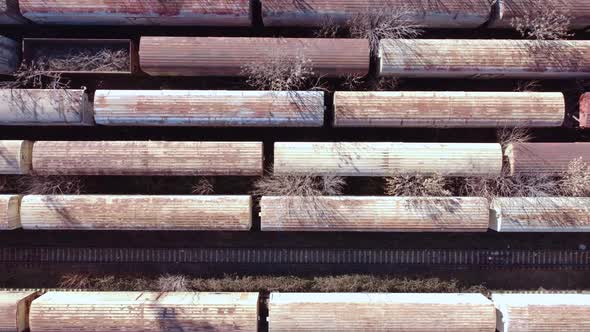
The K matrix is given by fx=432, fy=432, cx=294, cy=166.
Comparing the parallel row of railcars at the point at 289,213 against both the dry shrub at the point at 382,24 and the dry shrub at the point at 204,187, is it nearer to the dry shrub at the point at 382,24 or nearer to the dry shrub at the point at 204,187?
the dry shrub at the point at 204,187

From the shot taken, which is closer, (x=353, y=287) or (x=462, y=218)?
(x=462, y=218)

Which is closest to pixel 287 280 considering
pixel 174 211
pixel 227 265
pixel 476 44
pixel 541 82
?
pixel 227 265

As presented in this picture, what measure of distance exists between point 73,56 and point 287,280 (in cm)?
1400

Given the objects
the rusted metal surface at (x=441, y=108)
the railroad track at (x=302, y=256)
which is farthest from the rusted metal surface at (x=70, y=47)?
the rusted metal surface at (x=441, y=108)

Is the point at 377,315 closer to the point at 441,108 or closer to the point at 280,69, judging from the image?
the point at 441,108

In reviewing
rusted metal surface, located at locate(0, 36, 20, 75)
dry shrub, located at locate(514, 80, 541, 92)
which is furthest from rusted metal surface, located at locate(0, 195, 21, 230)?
dry shrub, located at locate(514, 80, 541, 92)

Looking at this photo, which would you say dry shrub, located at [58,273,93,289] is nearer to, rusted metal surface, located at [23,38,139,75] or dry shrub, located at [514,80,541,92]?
rusted metal surface, located at [23,38,139,75]

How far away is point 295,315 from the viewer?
18516mm

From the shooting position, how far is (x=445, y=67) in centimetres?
1880

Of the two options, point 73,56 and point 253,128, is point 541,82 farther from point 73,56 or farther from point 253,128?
point 73,56

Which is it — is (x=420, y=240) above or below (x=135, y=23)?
below

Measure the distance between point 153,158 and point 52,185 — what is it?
4838 millimetres

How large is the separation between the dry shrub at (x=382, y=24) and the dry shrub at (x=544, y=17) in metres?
4.62

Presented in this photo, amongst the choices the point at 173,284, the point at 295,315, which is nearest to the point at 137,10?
the point at 173,284
